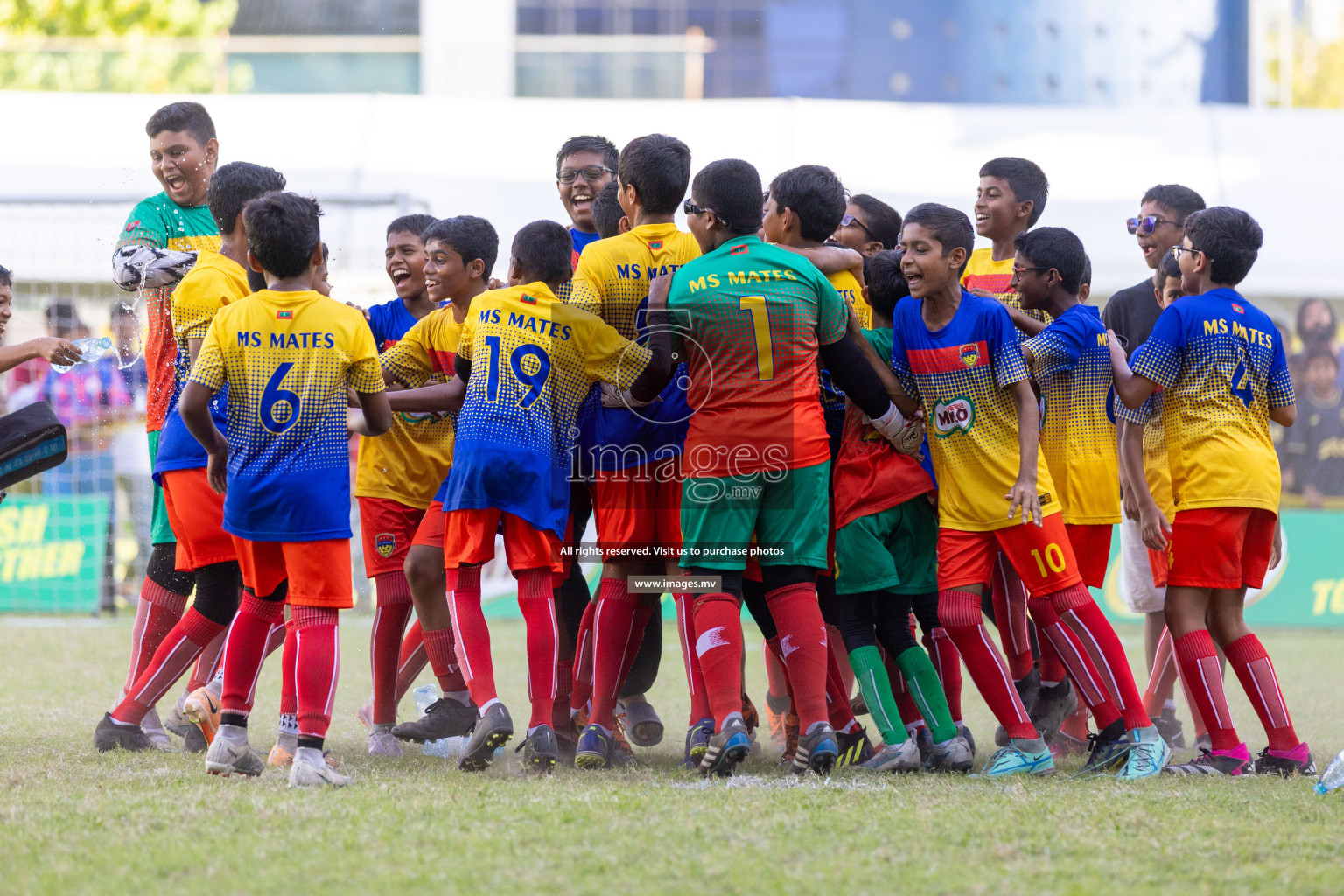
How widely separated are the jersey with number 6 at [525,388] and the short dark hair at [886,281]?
0.99m

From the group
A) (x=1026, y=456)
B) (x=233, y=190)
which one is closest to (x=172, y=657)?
(x=233, y=190)

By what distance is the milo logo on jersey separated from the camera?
4.37m

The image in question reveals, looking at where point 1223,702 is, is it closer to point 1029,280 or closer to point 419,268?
point 1029,280

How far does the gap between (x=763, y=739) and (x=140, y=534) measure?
6.79 m

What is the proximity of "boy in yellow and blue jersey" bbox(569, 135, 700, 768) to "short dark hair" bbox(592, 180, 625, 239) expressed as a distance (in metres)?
0.21

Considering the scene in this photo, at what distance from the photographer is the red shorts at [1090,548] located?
193 inches

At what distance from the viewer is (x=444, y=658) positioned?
15.6 ft

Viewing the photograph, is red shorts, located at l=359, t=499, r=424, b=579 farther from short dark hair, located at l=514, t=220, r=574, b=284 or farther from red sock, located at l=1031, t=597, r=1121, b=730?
red sock, located at l=1031, t=597, r=1121, b=730

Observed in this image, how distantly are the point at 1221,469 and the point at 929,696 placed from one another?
49.2 inches

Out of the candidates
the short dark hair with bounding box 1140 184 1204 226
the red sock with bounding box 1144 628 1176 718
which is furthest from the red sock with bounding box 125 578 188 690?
the short dark hair with bounding box 1140 184 1204 226

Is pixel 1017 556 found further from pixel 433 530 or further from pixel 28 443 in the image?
pixel 28 443

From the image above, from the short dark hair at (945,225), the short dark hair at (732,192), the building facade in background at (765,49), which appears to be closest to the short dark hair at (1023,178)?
the short dark hair at (945,225)

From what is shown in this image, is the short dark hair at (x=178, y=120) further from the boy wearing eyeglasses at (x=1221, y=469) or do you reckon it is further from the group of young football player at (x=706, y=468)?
the boy wearing eyeglasses at (x=1221, y=469)

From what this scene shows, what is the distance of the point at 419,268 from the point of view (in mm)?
5094
